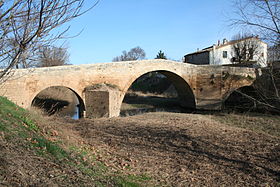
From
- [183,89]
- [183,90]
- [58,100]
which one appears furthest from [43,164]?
[183,90]

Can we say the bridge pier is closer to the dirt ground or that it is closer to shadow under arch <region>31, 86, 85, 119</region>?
shadow under arch <region>31, 86, 85, 119</region>

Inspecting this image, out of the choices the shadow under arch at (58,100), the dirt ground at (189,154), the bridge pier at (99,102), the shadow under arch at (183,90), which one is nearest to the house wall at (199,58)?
the shadow under arch at (183,90)

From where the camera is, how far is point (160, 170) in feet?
14.3

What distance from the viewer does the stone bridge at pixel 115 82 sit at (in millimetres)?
10930

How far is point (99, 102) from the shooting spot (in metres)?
12.7

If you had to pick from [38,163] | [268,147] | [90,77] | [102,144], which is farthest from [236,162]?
[90,77]

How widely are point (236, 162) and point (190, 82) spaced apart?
14.1 m

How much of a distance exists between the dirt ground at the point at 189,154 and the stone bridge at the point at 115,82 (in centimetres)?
368

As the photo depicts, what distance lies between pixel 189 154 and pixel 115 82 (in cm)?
970

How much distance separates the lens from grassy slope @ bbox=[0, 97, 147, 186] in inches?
109

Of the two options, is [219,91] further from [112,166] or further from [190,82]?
[112,166]

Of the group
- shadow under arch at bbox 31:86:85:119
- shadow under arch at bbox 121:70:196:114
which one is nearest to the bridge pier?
shadow under arch at bbox 31:86:85:119

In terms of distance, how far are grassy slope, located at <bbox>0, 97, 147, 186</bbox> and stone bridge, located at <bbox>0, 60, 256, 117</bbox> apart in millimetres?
3567

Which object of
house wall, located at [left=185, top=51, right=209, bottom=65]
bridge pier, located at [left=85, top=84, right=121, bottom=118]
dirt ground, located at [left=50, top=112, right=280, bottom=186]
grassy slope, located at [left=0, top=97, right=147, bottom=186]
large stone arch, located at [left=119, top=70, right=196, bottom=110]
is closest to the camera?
grassy slope, located at [left=0, top=97, right=147, bottom=186]
